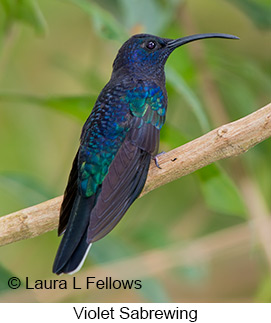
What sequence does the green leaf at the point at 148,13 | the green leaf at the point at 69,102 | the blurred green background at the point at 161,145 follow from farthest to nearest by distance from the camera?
the green leaf at the point at 148,13 → the blurred green background at the point at 161,145 → the green leaf at the point at 69,102

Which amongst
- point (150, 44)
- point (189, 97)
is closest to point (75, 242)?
point (189, 97)

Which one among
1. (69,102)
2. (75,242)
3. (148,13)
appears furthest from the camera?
(148,13)

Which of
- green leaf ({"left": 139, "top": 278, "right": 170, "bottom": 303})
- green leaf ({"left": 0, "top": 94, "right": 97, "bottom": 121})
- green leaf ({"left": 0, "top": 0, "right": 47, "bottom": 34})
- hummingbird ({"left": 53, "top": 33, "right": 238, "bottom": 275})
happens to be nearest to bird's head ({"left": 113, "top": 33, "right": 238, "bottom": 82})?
hummingbird ({"left": 53, "top": 33, "right": 238, "bottom": 275})

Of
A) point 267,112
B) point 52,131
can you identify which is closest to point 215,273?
point 52,131

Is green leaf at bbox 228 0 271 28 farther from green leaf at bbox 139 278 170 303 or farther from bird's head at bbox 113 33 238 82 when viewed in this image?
green leaf at bbox 139 278 170 303

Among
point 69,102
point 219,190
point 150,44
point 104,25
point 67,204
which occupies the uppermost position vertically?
point 150,44

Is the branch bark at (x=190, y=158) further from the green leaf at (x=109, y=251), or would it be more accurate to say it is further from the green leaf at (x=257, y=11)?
the green leaf at (x=257, y=11)

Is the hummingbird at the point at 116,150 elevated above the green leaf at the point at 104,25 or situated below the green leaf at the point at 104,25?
below

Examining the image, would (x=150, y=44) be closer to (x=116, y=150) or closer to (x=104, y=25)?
(x=104, y=25)

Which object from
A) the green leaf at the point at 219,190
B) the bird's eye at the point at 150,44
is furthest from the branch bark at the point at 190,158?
the bird's eye at the point at 150,44
